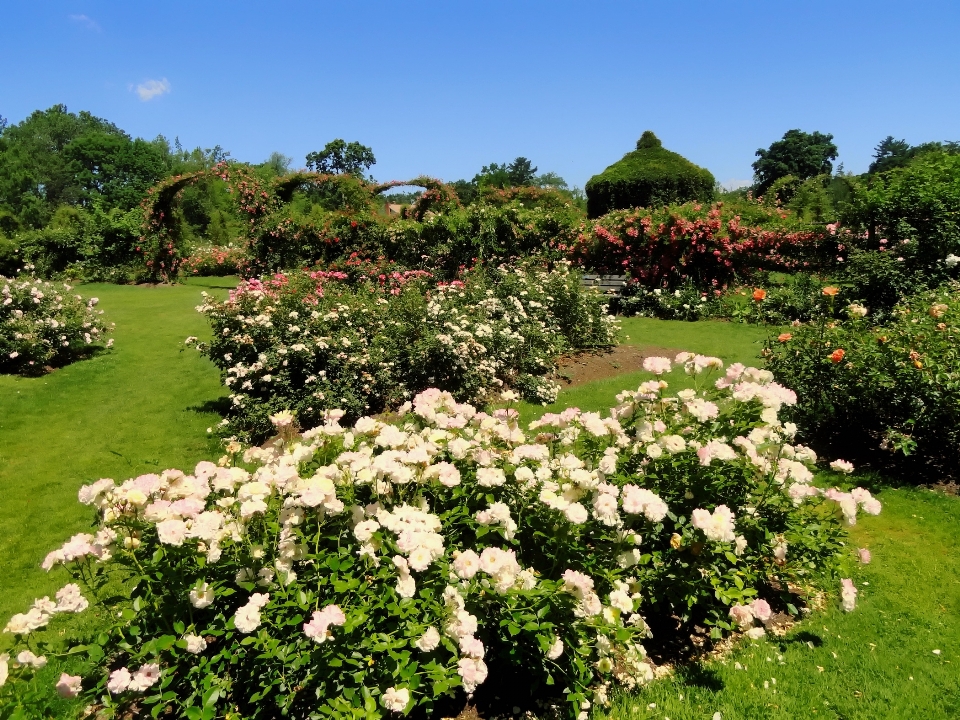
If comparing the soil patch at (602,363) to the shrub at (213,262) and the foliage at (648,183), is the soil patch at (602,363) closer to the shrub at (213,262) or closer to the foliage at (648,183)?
the foliage at (648,183)

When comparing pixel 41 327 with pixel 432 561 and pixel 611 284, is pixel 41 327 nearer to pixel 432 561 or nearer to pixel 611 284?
pixel 432 561

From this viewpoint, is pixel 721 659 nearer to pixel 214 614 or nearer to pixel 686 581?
pixel 686 581

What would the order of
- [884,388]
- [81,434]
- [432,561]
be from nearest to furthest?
[432,561] → [884,388] → [81,434]

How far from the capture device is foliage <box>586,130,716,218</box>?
2184 centimetres

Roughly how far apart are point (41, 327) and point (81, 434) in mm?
→ 3481

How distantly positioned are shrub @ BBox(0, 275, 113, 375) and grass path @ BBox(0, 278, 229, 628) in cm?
33

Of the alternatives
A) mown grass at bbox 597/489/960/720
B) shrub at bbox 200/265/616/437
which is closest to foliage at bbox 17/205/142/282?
shrub at bbox 200/265/616/437

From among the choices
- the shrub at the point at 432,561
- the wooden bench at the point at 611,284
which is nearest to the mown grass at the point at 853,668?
the shrub at the point at 432,561

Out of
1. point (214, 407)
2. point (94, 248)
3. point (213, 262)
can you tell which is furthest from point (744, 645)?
point (94, 248)

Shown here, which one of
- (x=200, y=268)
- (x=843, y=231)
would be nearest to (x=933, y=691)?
(x=843, y=231)

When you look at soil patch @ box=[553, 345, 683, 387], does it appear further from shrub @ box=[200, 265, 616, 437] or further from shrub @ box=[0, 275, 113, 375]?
shrub @ box=[0, 275, 113, 375]

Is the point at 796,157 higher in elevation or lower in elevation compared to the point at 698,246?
higher

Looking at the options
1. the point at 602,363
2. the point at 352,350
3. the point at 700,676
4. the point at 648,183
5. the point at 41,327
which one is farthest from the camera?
the point at 648,183

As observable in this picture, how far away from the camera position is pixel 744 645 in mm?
2865
